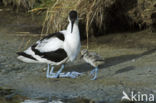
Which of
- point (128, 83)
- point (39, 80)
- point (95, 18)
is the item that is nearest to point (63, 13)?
point (95, 18)

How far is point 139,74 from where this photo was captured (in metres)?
6.56

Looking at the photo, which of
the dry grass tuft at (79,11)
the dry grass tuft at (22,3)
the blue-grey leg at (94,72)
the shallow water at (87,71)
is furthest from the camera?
the dry grass tuft at (22,3)

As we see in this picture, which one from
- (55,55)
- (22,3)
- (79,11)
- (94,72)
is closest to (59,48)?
(55,55)

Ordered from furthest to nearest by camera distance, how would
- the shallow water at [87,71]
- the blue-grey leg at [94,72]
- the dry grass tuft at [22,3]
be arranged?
the dry grass tuft at [22,3]
the blue-grey leg at [94,72]
the shallow water at [87,71]

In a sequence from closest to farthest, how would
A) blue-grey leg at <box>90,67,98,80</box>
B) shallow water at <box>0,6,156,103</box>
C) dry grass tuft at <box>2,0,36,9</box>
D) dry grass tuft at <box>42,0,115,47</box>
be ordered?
shallow water at <box>0,6,156,103</box>, blue-grey leg at <box>90,67,98,80</box>, dry grass tuft at <box>42,0,115,47</box>, dry grass tuft at <box>2,0,36,9</box>

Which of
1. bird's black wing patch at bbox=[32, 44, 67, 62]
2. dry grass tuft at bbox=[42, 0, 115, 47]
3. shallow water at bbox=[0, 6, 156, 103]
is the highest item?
dry grass tuft at bbox=[42, 0, 115, 47]

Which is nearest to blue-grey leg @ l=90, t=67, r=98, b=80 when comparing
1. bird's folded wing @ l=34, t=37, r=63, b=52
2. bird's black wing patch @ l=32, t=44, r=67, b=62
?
bird's black wing patch @ l=32, t=44, r=67, b=62

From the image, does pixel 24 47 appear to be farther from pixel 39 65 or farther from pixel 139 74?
pixel 139 74

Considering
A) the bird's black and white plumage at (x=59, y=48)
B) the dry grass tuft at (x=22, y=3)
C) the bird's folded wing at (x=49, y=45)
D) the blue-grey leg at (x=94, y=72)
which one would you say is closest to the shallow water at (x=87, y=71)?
the blue-grey leg at (x=94, y=72)

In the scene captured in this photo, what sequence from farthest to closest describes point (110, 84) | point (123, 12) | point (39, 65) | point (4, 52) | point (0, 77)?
point (123, 12) < point (4, 52) < point (39, 65) < point (0, 77) < point (110, 84)

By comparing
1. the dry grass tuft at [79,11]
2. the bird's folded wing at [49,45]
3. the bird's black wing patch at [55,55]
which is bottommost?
the bird's black wing patch at [55,55]

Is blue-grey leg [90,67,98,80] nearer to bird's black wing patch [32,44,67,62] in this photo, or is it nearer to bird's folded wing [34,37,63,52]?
bird's black wing patch [32,44,67,62]

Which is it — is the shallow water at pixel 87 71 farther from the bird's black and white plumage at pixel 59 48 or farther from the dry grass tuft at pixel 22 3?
the dry grass tuft at pixel 22 3

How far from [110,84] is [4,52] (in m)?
2.55
